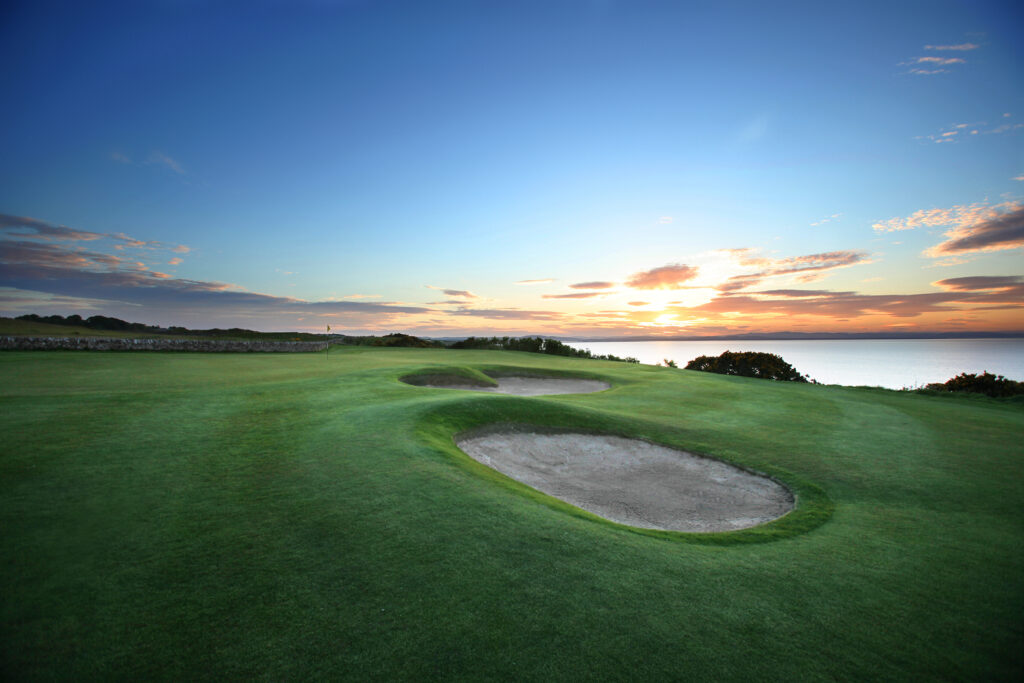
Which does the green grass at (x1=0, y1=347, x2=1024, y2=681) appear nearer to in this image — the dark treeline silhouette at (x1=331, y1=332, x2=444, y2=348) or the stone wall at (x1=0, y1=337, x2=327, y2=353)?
the stone wall at (x1=0, y1=337, x2=327, y2=353)

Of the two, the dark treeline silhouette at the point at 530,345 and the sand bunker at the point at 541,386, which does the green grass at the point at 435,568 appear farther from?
the dark treeline silhouette at the point at 530,345

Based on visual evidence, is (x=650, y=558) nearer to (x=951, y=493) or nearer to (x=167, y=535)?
(x=167, y=535)

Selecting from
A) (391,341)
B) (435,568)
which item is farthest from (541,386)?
(391,341)

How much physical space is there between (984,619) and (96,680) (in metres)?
6.15

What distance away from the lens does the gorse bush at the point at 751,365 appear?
24.4m

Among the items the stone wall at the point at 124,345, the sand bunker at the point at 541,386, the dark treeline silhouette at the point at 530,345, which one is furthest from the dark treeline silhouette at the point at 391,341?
the sand bunker at the point at 541,386

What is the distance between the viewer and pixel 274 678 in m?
2.49

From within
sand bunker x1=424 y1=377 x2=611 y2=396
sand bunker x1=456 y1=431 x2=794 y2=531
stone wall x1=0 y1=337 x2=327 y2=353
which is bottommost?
sand bunker x1=456 y1=431 x2=794 y2=531

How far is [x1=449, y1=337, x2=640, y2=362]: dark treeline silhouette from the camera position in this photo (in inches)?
1351

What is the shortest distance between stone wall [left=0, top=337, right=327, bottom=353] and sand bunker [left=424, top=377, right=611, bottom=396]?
2068 centimetres

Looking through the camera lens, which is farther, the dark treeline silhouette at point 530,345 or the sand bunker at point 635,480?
the dark treeline silhouette at point 530,345

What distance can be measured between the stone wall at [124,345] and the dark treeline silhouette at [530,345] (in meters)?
Result: 15.2

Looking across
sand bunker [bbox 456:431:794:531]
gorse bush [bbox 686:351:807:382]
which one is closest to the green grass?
sand bunker [bbox 456:431:794:531]

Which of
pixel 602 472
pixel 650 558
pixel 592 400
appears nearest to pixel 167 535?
pixel 650 558
